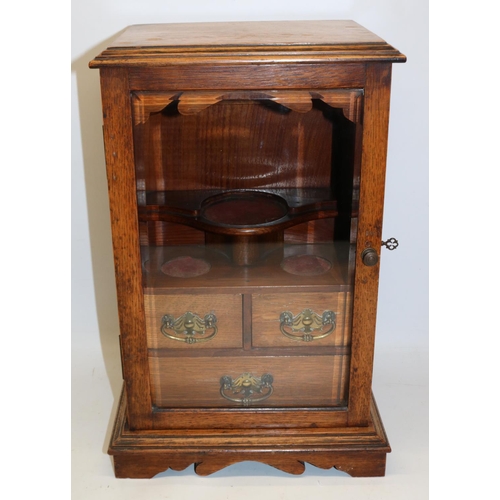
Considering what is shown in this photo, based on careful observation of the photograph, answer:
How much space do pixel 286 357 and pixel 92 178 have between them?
0.71 m

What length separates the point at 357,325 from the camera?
1.46 m

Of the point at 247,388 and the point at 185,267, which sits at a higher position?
the point at 185,267

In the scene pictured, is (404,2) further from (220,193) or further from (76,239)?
(76,239)

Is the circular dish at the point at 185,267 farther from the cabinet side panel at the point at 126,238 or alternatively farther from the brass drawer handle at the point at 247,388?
the brass drawer handle at the point at 247,388

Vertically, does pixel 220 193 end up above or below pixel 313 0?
below

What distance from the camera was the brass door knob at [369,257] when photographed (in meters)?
1.39

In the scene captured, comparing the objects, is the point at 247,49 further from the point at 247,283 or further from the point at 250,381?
the point at 250,381

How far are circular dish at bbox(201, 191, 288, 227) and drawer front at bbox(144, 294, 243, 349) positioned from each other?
5.8 inches

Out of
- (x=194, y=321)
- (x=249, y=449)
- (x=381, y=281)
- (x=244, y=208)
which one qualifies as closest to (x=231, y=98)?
(x=244, y=208)

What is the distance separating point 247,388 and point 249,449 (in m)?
0.12

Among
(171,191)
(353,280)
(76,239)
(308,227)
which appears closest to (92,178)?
(76,239)

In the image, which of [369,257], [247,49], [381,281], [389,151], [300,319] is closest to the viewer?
[247,49]

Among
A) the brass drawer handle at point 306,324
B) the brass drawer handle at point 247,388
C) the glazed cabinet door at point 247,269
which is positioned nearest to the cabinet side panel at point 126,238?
the glazed cabinet door at point 247,269

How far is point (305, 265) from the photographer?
59.2 inches
